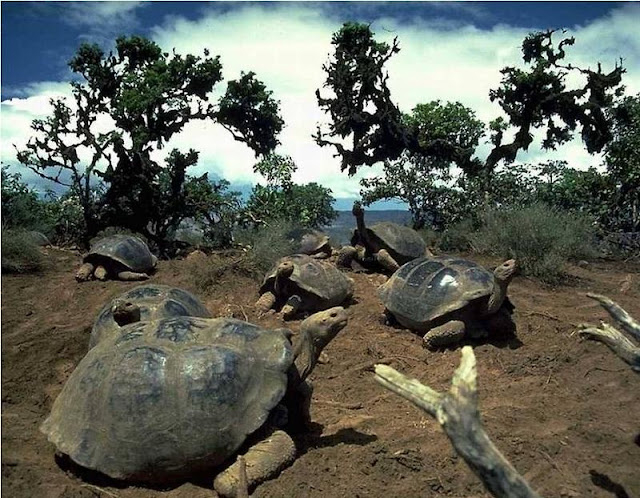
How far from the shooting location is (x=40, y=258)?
1145cm

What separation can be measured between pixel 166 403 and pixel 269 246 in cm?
695

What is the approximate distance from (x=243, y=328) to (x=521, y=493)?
7.65ft

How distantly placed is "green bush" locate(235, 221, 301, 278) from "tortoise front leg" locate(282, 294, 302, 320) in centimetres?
188

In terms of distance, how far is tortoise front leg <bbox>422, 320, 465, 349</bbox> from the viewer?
20.6 feet

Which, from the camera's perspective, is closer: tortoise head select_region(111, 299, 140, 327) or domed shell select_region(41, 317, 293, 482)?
domed shell select_region(41, 317, 293, 482)

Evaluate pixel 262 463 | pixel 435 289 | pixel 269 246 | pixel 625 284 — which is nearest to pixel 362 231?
pixel 269 246

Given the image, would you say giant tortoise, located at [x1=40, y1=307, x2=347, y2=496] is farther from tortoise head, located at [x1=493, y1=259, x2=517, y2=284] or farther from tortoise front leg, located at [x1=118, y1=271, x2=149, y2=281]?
tortoise front leg, located at [x1=118, y1=271, x2=149, y2=281]

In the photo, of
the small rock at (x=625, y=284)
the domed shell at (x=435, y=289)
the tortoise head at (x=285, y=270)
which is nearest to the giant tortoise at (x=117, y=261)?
the tortoise head at (x=285, y=270)

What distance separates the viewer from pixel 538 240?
981cm

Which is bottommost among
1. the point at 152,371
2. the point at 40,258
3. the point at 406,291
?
the point at 40,258

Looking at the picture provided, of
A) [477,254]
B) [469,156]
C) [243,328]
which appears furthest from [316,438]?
[469,156]

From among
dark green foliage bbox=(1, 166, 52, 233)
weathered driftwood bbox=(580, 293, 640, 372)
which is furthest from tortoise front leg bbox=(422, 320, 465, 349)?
Result: dark green foliage bbox=(1, 166, 52, 233)

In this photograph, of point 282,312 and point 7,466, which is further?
point 282,312

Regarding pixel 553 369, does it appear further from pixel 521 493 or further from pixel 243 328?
pixel 521 493
